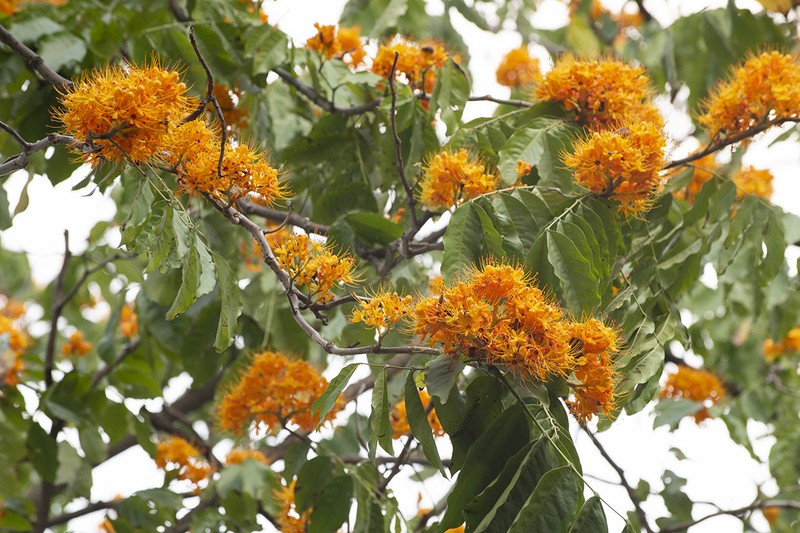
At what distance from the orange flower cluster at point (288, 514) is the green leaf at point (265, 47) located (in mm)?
1636

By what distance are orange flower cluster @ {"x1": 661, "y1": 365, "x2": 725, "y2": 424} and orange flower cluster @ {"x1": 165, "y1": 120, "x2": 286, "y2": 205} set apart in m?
3.55

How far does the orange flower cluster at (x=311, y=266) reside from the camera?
2465mm

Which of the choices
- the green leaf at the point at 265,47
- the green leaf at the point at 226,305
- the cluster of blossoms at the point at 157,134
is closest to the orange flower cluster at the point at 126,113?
the cluster of blossoms at the point at 157,134

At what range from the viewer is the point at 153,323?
4.20 metres

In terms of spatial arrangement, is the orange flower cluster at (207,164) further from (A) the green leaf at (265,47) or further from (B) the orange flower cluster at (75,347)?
(B) the orange flower cluster at (75,347)

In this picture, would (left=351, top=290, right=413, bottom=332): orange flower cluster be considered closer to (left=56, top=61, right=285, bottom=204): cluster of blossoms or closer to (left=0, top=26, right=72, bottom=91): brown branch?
(left=56, top=61, right=285, bottom=204): cluster of blossoms

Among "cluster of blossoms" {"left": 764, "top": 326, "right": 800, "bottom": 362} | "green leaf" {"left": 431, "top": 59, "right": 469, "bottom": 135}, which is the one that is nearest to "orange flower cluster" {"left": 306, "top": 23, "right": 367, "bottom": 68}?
"green leaf" {"left": 431, "top": 59, "right": 469, "bottom": 135}

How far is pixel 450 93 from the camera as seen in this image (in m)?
3.46

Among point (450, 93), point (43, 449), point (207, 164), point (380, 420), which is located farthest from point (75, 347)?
point (380, 420)

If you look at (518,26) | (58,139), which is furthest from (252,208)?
(518,26)

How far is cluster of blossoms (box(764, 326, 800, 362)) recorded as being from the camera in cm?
Answer: 566

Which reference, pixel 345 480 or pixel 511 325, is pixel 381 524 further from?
pixel 511 325

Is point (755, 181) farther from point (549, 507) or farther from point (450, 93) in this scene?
point (549, 507)

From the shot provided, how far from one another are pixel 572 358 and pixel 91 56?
8.28 feet
